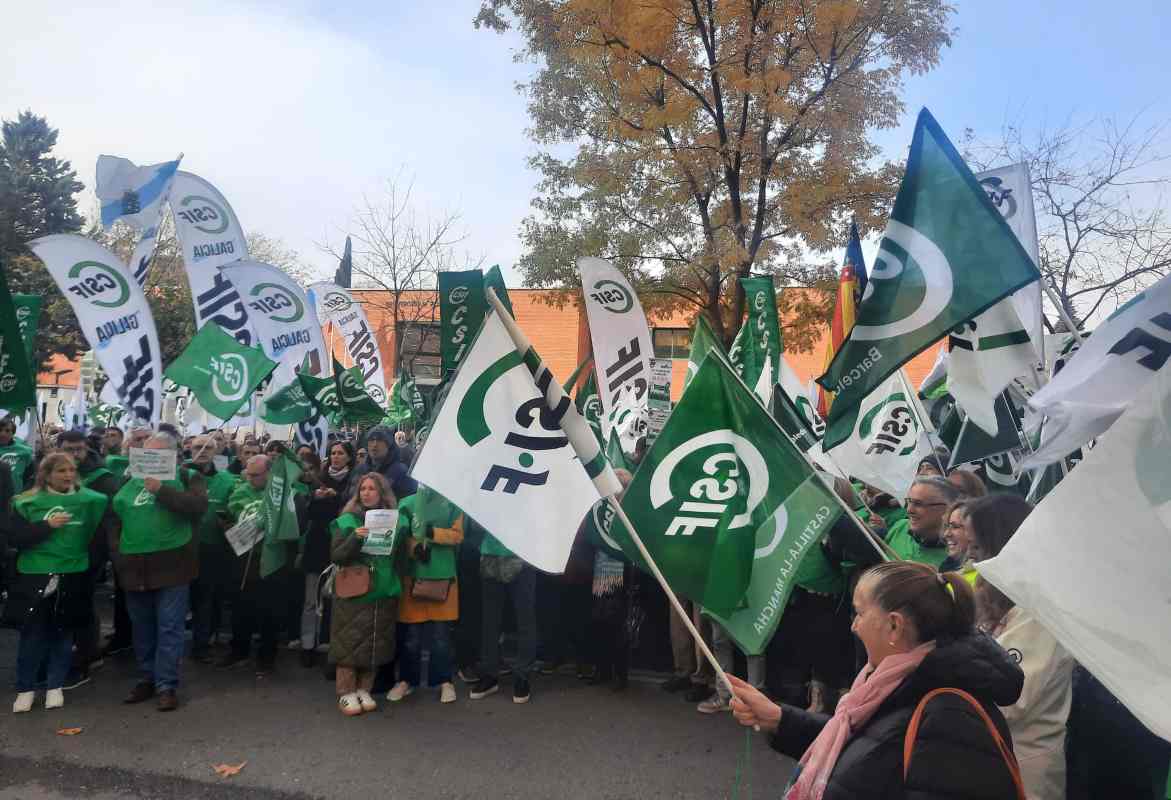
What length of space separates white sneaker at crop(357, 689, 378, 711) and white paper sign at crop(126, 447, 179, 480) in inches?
81.4

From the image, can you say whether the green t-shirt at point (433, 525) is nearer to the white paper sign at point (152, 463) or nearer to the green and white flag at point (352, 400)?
the white paper sign at point (152, 463)

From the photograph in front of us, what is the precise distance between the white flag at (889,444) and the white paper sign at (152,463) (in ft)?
15.9

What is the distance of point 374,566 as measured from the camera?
5.86 meters

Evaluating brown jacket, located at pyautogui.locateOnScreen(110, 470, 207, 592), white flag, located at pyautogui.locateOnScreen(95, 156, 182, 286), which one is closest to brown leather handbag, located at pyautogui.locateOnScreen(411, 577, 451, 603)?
brown jacket, located at pyautogui.locateOnScreen(110, 470, 207, 592)

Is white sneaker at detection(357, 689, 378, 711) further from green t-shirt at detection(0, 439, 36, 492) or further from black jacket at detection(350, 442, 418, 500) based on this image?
green t-shirt at detection(0, 439, 36, 492)

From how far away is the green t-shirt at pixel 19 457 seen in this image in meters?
7.45

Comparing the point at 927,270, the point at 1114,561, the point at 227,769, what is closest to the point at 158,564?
the point at 227,769

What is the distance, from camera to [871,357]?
3.71 metres

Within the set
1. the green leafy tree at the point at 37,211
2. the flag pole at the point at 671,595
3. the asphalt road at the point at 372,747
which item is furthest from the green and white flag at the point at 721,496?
the green leafy tree at the point at 37,211

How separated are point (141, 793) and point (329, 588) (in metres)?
1.77

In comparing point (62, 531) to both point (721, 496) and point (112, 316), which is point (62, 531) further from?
point (721, 496)

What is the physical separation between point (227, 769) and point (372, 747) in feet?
2.81

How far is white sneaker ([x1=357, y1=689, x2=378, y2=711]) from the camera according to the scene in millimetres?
5727

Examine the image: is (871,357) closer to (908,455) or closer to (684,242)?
(908,455)
